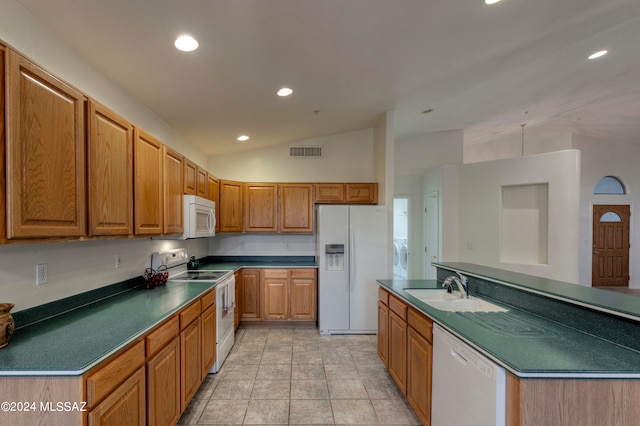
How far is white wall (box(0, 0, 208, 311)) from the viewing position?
1.44m

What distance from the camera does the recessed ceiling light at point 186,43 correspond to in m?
1.78

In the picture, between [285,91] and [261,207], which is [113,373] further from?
Answer: [261,207]

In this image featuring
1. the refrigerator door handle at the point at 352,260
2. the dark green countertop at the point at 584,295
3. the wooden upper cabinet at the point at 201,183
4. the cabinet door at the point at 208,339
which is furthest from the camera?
the refrigerator door handle at the point at 352,260

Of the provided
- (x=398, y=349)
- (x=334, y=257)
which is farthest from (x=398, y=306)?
(x=334, y=257)

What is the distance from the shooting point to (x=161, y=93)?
2.45m

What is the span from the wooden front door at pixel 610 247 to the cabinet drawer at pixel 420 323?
7.64 m

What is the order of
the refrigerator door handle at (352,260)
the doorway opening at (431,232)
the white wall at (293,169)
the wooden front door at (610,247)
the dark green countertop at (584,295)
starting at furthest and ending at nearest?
the wooden front door at (610,247) → the doorway opening at (431,232) → the white wall at (293,169) → the refrigerator door handle at (352,260) → the dark green countertop at (584,295)

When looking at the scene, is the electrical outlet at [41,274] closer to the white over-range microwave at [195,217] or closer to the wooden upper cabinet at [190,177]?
the white over-range microwave at [195,217]

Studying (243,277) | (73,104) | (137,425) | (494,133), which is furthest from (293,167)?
(494,133)

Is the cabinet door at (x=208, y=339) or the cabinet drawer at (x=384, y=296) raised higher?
the cabinet drawer at (x=384, y=296)

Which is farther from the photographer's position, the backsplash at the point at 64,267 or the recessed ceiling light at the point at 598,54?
the recessed ceiling light at the point at 598,54

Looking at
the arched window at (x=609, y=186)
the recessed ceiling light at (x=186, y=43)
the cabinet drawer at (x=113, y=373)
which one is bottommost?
the cabinet drawer at (x=113, y=373)

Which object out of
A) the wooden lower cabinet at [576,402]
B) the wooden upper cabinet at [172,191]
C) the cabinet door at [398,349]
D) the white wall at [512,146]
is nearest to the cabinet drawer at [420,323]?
the cabinet door at [398,349]

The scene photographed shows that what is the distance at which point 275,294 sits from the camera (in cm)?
399
